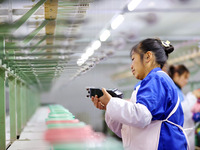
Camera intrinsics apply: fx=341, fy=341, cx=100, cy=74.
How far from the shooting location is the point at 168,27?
10875mm

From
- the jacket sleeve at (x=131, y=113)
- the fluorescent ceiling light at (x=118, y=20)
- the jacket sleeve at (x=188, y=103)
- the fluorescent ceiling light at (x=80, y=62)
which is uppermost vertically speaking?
the fluorescent ceiling light at (x=118, y=20)

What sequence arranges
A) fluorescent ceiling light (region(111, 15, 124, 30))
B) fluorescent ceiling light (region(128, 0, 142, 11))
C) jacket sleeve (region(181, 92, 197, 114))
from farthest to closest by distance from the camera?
fluorescent ceiling light (region(111, 15, 124, 30)) → jacket sleeve (region(181, 92, 197, 114)) → fluorescent ceiling light (region(128, 0, 142, 11))

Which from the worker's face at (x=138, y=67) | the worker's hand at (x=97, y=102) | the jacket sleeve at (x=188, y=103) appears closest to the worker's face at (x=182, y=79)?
the jacket sleeve at (x=188, y=103)

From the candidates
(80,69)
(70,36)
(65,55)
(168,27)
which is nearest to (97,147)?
(70,36)

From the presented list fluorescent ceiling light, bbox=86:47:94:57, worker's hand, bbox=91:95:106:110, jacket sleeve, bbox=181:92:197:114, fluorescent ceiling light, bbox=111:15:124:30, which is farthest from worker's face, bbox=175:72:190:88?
worker's hand, bbox=91:95:106:110

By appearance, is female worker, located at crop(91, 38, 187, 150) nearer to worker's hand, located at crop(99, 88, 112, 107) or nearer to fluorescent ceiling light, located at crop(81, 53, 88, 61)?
worker's hand, located at crop(99, 88, 112, 107)

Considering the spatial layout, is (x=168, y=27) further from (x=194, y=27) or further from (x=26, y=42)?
(x=26, y=42)

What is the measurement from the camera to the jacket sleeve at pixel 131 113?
197 centimetres

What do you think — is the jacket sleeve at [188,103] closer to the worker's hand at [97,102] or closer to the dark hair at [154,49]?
the dark hair at [154,49]

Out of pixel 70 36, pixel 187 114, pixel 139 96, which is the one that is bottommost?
pixel 187 114

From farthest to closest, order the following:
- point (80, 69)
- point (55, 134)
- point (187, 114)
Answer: point (187, 114), point (80, 69), point (55, 134)

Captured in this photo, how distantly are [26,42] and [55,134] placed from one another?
0.70 m

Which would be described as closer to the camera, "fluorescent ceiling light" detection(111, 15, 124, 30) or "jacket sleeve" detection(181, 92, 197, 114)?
"jacket sleeve" detection(181, 92, 197, 114)

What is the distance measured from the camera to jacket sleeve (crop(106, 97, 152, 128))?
197 cm
